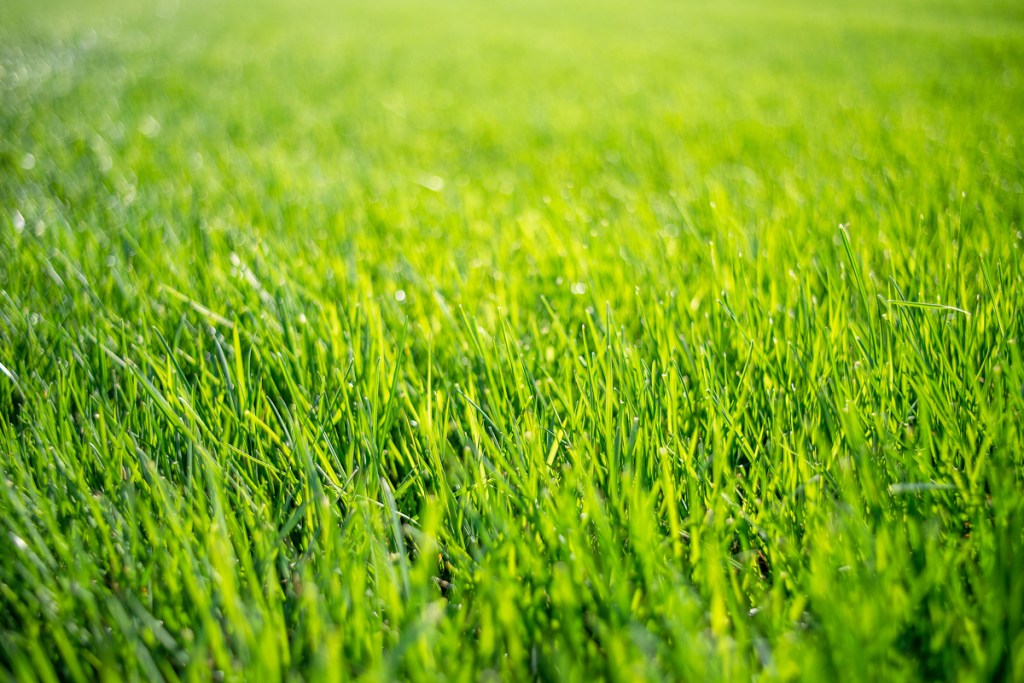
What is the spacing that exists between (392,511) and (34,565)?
0.39 m

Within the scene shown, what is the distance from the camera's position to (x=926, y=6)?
12500 millimetres

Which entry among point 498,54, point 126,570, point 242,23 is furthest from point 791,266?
point 242,23

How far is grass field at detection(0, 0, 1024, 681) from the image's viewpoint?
1.84 ft

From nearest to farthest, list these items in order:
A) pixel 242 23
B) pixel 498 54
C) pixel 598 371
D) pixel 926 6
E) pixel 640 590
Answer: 1. pixel 640 590
2. pixel 598 371
3. pixel 498 54
4. pixel 242 23
5. pixel 926 6

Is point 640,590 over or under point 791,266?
under

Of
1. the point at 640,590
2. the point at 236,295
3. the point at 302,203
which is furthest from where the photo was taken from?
the point at 302,203

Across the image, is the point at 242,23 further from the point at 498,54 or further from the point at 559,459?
the point at 559,459

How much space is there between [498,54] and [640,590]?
684cm

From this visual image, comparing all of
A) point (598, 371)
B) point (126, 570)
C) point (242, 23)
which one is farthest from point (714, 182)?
point (242, 23)

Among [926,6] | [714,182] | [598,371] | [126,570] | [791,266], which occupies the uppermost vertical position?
[926,6]

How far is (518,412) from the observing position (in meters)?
0.92

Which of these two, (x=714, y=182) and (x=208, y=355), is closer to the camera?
(x=208, y=355)

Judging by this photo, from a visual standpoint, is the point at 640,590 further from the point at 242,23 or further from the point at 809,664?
the point at 242,23

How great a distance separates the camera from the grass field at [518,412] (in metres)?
0.56
